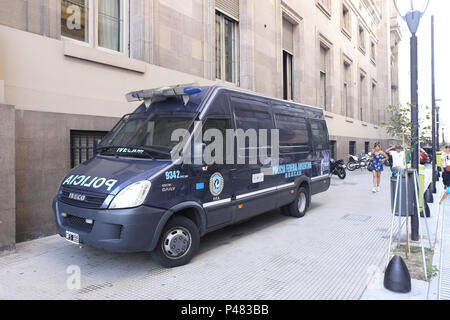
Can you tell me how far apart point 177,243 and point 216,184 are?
1.15 m

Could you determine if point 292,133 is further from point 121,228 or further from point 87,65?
point 121,228

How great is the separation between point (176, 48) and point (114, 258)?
20.5ft

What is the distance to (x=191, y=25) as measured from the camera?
9.84m

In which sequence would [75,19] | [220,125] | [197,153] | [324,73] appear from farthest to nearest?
[324,73]
[75,19]
[220,125]
[197,153]

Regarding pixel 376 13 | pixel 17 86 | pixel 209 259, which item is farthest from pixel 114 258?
pixel 376 13

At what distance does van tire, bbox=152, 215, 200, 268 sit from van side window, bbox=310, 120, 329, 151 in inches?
205

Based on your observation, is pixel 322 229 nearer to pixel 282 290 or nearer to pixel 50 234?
pixel 282 290

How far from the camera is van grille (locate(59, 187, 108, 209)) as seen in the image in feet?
14.1

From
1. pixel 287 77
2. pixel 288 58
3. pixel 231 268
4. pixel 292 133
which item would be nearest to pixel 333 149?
pixel 287 77

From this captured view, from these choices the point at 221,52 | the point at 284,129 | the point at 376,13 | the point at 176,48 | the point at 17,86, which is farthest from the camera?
the point at 376,13

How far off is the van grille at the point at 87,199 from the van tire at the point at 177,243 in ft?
3.08

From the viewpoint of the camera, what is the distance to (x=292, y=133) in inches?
312

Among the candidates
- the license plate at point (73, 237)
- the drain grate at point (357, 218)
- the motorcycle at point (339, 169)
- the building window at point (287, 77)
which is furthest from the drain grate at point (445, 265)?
the building window at point (287, 77)

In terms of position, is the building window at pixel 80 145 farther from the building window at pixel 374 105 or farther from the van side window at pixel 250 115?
the building window at pixel 374 105
